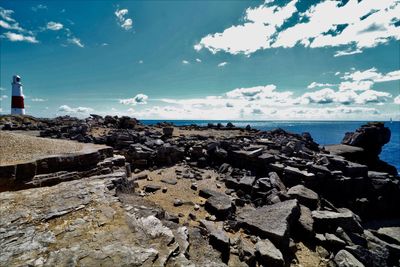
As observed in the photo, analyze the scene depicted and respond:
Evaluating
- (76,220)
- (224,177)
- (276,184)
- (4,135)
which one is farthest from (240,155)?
(4,135)

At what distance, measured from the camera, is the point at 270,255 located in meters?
5.00

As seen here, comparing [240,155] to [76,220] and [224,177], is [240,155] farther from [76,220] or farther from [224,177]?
[76,220]

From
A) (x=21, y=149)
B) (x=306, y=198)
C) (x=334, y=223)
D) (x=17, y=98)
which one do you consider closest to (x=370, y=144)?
(x=306, y=198)

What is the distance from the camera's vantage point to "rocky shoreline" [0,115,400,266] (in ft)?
11.6

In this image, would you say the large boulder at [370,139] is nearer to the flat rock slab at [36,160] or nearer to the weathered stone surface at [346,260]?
the weathered stone surface at [346,260]

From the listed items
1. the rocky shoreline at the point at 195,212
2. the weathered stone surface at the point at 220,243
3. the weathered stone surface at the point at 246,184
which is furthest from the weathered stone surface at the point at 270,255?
the weathered stone surface at the point at 246,184

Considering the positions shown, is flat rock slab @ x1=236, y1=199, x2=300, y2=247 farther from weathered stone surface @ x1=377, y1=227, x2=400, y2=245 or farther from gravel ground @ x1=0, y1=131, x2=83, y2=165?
gravel ground @ x1=0, y1=131, x2=83, y2=165

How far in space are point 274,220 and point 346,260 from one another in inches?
73.4

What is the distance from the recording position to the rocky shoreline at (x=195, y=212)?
355 cm

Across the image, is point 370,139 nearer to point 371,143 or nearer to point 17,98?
point 371,143

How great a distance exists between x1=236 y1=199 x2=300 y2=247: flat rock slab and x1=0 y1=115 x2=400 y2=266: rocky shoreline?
30 millimetres

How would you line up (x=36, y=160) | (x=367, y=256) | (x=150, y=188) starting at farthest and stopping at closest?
1. (x=150, y=188)
2. (x=36, y=160)
3. (x=367, y=256)

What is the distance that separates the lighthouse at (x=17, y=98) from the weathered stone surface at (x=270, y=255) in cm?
4668

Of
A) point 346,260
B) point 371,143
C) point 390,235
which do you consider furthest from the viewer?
point 371,143
